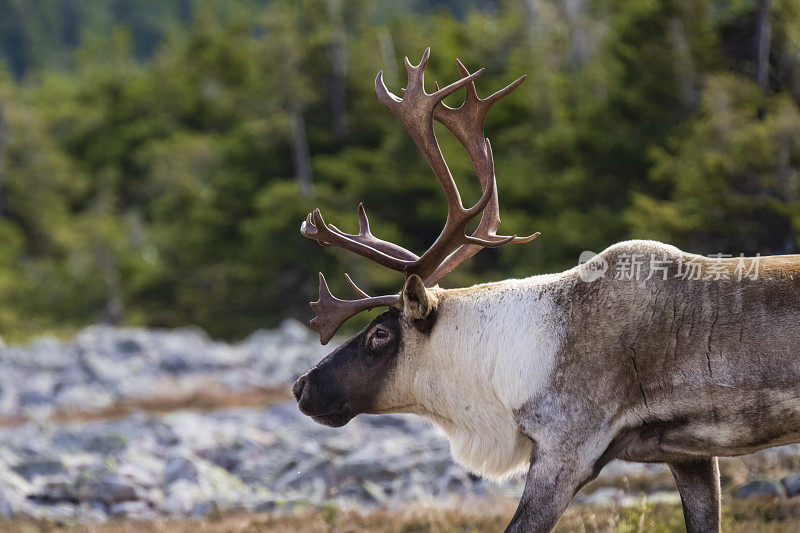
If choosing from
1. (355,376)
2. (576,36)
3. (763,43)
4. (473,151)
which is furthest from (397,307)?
(576,36)

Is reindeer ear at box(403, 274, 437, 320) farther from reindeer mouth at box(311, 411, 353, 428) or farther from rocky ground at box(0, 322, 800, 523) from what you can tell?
rocky ground at box(0, 322, 800, 523)

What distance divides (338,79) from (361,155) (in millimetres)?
3635

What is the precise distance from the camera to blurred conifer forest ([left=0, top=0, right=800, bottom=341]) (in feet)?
69.4

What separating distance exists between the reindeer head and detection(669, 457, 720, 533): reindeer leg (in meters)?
1.49

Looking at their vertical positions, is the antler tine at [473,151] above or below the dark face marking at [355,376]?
above

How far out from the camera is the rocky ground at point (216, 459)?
8.86 m

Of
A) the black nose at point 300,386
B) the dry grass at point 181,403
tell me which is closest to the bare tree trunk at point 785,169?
the dry grass at point 181,403

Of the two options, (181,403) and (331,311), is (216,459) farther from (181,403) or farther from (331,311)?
(181,403)

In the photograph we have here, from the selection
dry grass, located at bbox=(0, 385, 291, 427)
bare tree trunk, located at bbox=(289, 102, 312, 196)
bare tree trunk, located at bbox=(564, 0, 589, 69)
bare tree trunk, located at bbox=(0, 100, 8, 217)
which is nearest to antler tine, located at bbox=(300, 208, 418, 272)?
dry grass, located at bbox=(0, 385, 291, 427)

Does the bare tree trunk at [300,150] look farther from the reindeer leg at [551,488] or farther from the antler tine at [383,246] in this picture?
the reindeer leg at [551,488]

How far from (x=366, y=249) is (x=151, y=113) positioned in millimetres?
61539

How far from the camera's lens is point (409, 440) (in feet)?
42.3

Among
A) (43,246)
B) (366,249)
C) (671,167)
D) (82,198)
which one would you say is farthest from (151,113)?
(366,249)

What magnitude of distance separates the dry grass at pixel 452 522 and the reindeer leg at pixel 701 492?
1.85 feet
